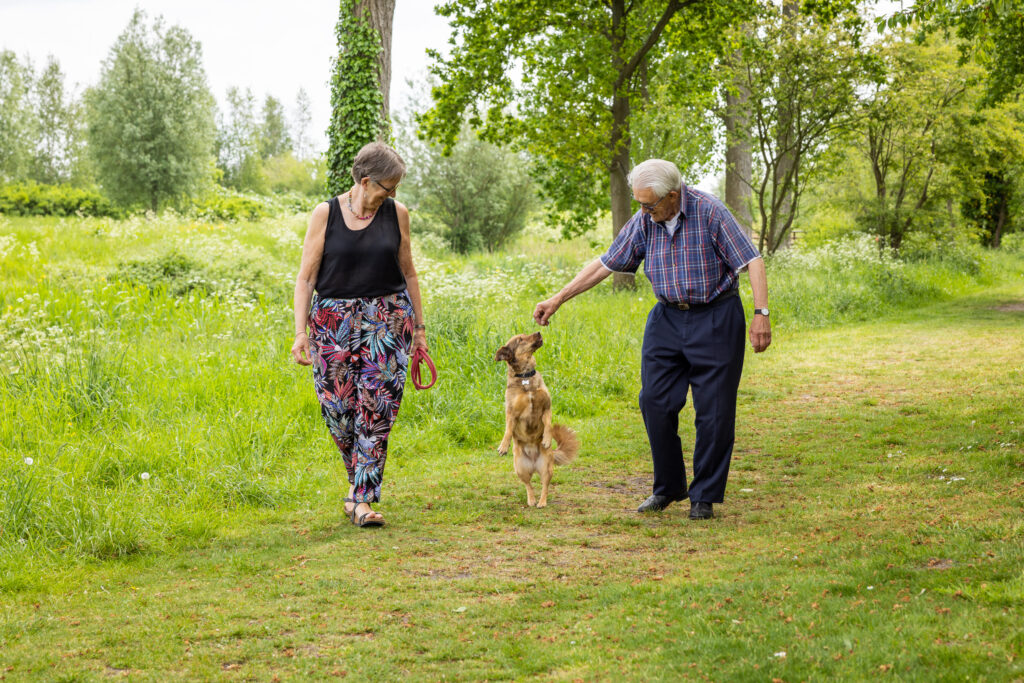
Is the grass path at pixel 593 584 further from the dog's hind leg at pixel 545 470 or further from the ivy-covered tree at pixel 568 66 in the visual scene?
the ivy-covered tree at pixel 568 66

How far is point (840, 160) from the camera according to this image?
19.6 meters

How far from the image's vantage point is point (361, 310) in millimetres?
5281

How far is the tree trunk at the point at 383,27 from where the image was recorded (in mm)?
12805

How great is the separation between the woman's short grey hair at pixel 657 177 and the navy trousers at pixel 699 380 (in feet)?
2.42

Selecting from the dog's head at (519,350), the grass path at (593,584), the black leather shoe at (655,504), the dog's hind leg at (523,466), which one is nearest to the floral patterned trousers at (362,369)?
the grass path at (593,584)

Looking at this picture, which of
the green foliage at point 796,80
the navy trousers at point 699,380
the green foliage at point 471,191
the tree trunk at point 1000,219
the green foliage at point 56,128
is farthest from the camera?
the green foliage at point 56,128

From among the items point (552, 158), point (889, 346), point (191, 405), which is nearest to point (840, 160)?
point (552, 158)

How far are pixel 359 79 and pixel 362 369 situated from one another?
28.5 feet

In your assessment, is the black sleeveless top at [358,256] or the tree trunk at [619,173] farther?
the tree trunk at [619,173]

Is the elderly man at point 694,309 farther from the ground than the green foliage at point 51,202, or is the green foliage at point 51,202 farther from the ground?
the green foliage at point 51,202

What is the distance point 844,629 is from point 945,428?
4702 millimetres

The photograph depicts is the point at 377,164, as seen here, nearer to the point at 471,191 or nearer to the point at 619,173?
the point at 619,173

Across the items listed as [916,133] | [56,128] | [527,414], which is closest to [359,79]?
[527,414]

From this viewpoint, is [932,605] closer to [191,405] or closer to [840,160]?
[191,405]
